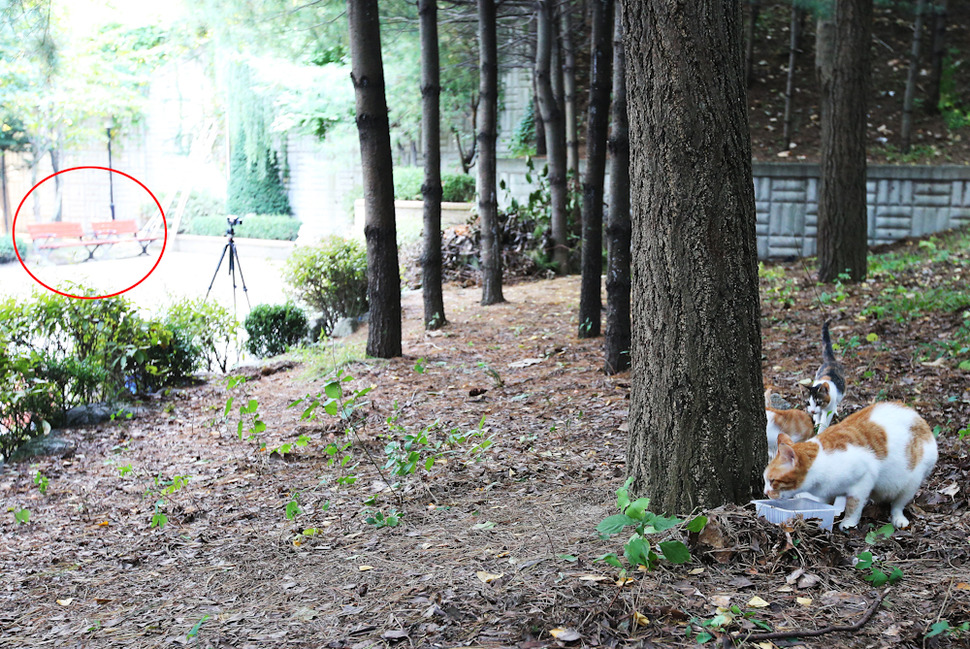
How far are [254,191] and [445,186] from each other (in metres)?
9.98

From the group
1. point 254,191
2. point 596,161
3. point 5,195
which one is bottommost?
point 596,161

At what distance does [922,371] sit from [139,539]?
4.95 m

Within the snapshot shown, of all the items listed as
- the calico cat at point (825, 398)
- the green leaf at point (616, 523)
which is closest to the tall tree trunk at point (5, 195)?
the calico cat at point (825, 398)

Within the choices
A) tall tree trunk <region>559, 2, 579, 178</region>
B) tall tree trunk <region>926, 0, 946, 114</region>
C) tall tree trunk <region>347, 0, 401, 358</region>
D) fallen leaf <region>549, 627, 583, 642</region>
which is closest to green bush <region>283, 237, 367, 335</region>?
tall tree trunk <region>347, 0, 401, 358</region>

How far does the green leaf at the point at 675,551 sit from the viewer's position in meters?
2.53

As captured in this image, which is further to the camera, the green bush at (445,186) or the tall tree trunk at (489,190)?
the green bush at (445,186)

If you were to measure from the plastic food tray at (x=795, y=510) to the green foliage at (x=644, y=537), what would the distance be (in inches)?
12.3

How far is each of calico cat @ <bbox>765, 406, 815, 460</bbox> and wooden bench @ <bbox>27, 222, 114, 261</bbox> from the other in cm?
647

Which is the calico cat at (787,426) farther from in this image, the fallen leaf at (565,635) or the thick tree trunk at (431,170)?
the thick tree trunk at (431,170)

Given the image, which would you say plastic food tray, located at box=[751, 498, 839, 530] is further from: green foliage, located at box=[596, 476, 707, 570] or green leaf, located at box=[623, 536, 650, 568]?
green leaf, located at box=[623, 536, 650, 568]

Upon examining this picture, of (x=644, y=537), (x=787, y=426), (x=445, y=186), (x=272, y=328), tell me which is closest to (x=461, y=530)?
(x=644, y=537)

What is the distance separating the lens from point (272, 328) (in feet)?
32.7

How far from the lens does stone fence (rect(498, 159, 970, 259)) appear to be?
12.2 meters

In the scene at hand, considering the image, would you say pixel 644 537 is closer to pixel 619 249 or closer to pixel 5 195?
pixel 619 249
